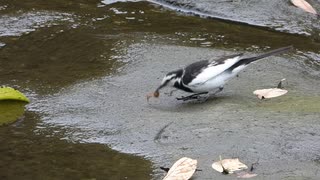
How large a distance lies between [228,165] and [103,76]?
2.48 meters

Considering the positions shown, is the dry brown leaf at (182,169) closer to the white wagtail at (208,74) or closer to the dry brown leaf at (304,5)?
the white wagtail at (208,74)

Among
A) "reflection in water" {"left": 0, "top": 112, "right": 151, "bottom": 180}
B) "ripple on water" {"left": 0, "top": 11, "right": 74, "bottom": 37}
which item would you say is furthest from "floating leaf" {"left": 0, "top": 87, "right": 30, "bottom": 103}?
"ripple on water" {"left": 0, "top": 11, "right": 74, "bottom": 37}

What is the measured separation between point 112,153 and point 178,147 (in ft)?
1.62

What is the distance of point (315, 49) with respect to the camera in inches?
308

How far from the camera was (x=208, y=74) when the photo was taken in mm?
5879

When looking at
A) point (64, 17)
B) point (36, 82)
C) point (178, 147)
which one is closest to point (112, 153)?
point (178, 147)

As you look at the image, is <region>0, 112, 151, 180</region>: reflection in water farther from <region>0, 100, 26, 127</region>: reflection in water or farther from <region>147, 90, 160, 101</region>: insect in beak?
<region>147, 90, 160, 101</region>: insect in beak

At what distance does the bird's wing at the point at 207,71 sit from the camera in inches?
231

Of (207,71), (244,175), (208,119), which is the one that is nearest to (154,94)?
(207,71)

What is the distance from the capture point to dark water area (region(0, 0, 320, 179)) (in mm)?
5141

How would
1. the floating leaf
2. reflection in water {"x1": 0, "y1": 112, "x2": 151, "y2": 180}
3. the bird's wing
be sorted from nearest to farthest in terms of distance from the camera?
reflection in water {"x1": 0, "y1": 112, "x2": 151, "y2": 180} < the bird's wing < the floating leaf

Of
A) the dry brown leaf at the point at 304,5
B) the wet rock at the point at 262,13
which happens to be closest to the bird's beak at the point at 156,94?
the wet rock at the point at 262,13

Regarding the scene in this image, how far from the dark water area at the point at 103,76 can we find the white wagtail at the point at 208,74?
19 cm

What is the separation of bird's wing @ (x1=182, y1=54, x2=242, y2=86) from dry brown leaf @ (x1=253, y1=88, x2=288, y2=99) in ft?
1.32
